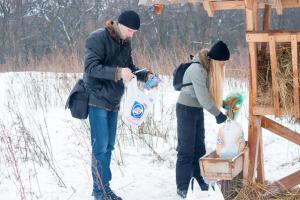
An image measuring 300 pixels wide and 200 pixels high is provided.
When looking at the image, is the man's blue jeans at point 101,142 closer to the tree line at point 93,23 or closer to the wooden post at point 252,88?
the wooden post at point 252,88

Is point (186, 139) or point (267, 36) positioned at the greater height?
point (267, 36)

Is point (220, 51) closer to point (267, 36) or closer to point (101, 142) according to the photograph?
point (267, 36)

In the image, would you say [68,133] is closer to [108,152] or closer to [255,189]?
[108,152]

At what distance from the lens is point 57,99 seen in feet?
28.1

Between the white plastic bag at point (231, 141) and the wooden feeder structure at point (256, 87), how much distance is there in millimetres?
81

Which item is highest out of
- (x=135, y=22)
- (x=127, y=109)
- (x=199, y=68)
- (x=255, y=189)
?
(x=135, y=22)

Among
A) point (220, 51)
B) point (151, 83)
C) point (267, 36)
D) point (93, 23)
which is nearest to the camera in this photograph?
point (267, 36)

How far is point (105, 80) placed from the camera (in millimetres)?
4332

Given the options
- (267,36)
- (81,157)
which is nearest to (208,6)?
(267,36)

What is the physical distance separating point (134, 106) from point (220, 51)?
93 centimetres

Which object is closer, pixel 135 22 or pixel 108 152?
pixel 135 22

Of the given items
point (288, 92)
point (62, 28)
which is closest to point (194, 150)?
point (288, 92)

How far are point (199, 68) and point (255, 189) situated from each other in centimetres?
125

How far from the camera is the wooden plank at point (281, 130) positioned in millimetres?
4516
